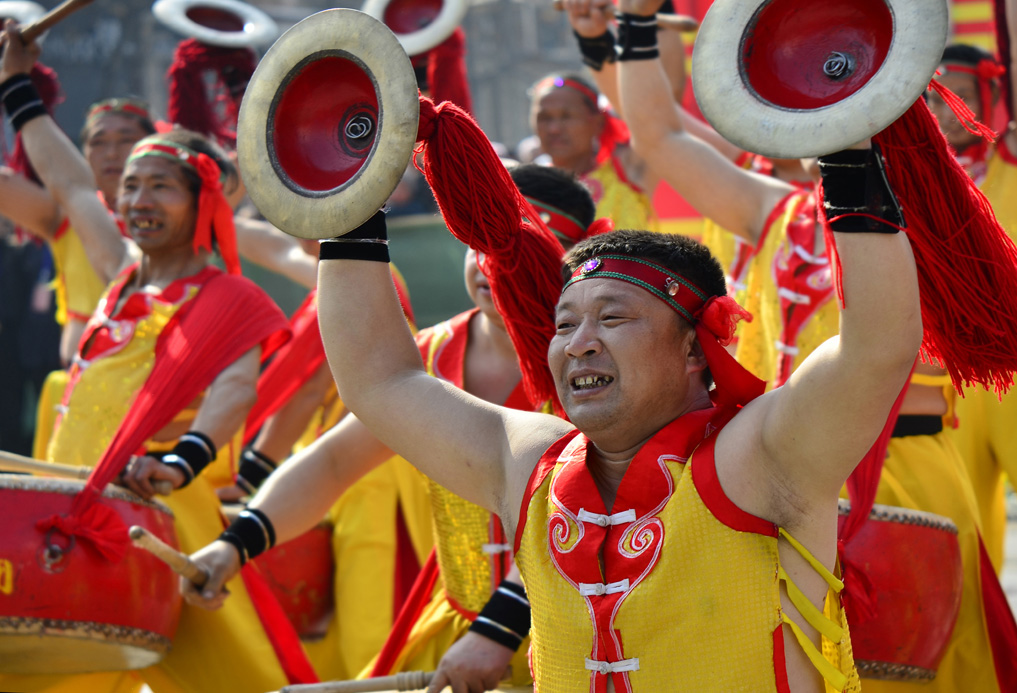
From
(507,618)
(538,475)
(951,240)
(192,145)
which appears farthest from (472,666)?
(192,145)

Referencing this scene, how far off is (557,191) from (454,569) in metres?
0.97

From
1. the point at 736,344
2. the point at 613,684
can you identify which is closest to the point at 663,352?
the point at 613,684

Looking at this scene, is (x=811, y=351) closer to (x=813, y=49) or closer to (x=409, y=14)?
(x=813, y=49)

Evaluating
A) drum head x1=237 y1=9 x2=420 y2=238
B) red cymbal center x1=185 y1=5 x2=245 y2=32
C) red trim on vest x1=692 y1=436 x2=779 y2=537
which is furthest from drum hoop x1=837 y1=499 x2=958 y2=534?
red cymbal center x1=185 y1=5 x2=245 y2=32

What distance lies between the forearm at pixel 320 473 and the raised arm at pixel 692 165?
1.20m

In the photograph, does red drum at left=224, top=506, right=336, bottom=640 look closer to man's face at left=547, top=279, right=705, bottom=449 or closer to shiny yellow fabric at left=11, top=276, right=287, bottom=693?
shiny yellow fabric at left=11, top=276, right=287, bottom=693

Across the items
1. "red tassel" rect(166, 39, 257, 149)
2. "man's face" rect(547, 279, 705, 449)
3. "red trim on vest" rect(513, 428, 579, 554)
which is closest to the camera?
"man's face" rect(547, 279, 705, 449)

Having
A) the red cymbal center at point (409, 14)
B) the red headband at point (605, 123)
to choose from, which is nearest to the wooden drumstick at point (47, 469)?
the red cymbal center at point (409, 14)

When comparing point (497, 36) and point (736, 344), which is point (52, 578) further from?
point (497, 36)

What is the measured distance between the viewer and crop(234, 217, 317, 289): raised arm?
18.0ft

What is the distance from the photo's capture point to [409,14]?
4.88m

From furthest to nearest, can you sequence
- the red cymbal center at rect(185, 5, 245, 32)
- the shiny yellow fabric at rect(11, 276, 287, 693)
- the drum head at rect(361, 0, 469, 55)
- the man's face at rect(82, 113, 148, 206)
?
the red cymbal center at rect(185, 5, 245, 32)
the man's face at rect(82, 113, 148, 206)
the drum head at rect(361, 0, 469, 55)
the shiny yellow fabric at rect(11, 276, 287, 693)

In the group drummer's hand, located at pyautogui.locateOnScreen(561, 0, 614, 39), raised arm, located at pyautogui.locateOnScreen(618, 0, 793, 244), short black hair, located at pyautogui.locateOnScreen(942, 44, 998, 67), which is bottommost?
raised arm, located at pyautogui.locateOnScreen(618, 0, 793, 244)

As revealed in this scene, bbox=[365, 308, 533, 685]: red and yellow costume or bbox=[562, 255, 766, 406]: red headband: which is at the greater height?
bbox=[562, 255, 766, 406]: red headband
